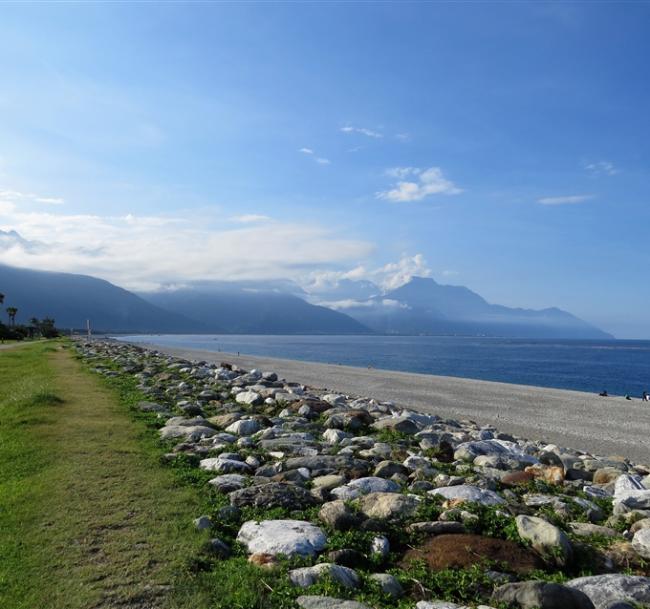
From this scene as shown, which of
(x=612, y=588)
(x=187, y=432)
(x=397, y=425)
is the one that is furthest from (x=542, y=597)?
(x=397, y=425)

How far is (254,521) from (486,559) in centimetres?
281

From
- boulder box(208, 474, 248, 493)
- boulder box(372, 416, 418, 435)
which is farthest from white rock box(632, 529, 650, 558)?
boulder box(372, 416, 418, 435)

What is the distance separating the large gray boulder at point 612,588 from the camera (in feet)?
16.4


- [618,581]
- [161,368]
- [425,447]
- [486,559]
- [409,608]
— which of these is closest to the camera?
[409,608]

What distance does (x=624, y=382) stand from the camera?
6869 cm

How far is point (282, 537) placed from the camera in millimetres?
6270

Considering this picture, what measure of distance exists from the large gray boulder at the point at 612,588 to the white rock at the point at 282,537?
2.66 meters

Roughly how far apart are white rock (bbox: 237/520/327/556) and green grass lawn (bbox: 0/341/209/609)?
0.60 meters

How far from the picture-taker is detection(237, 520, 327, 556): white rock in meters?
6.03

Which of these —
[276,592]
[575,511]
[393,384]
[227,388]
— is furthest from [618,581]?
[393,384]

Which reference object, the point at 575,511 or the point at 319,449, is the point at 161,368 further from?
the point at 575,511

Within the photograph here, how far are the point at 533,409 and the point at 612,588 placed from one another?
2607 centimetres

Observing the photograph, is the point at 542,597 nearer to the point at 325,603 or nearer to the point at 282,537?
the point at 325,603

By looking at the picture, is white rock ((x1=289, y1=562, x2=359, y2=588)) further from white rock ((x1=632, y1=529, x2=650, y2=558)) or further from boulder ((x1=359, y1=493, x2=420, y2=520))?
white rock ((x1=632, y1=529, x2=650, y2=558))
